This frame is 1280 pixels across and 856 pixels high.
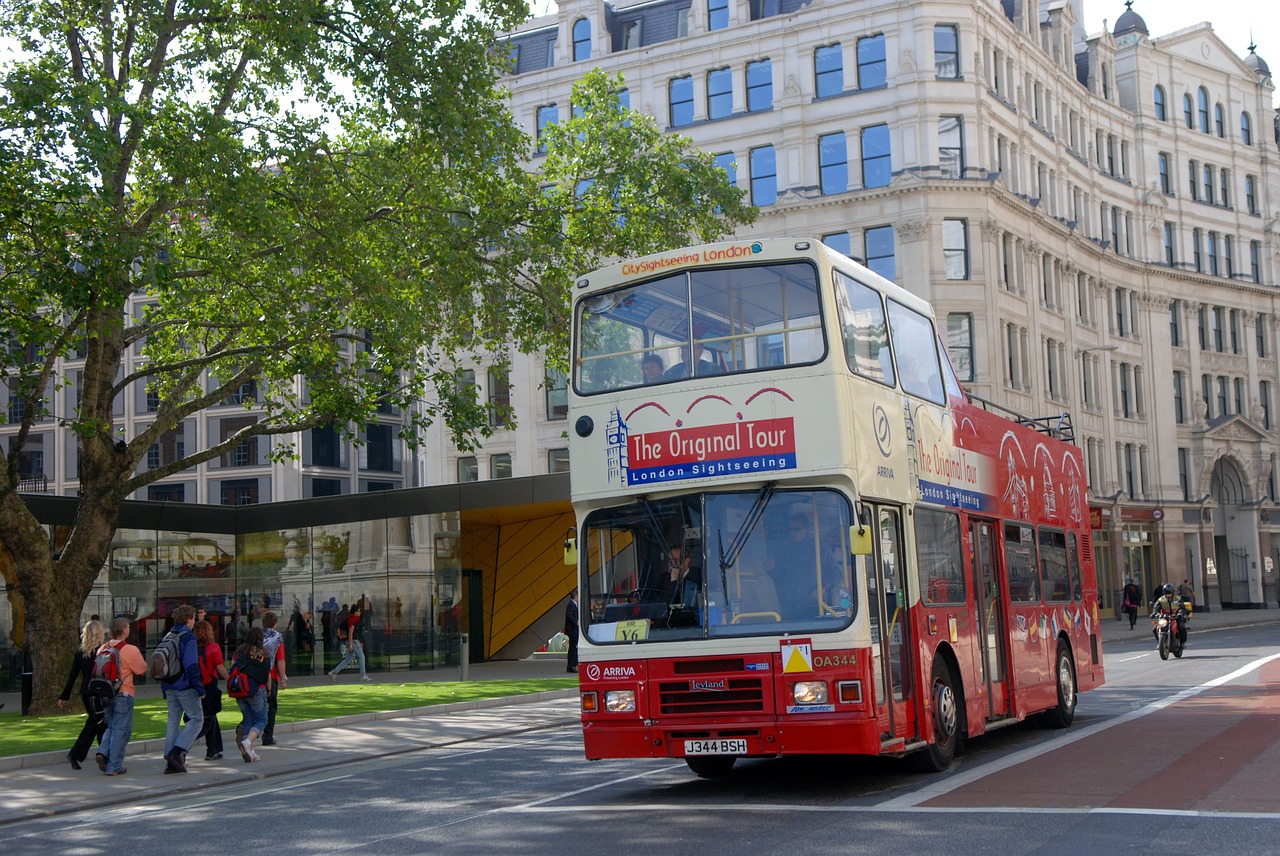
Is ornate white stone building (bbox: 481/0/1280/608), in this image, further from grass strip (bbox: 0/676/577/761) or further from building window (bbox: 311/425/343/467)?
grass strip (bbox: 0/676/577/761)

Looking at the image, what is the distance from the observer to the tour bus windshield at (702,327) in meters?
11.7

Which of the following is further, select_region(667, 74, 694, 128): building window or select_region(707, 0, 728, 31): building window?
select_region(667, 74, 694, 128): building window

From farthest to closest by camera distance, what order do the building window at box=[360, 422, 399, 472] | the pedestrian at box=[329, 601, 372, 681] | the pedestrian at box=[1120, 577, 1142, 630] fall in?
the building window at box=[360, 422, 399, 472] < the pedestrian at box=[1120, 577, 1142, 630] < the pedestrian at box=[329, 601, 372, 681]

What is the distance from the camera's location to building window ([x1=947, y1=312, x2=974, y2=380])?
164ft

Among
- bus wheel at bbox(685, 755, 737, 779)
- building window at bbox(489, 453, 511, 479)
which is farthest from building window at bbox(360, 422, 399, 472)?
bus wheel at bbox(685, 755, 737, 779)

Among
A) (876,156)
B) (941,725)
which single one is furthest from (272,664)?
(876,156)

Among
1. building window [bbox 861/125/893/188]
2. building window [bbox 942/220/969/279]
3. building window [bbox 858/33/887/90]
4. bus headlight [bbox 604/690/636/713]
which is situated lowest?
bus headlight [bbox 604/690/636/713]

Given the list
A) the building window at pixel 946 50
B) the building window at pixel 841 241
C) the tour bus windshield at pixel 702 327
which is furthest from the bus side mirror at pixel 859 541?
the building window at pixel 946 50

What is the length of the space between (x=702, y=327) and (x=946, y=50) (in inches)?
1639

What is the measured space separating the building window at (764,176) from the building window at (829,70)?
289 centimetres

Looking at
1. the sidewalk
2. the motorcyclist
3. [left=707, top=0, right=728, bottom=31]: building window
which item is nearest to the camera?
the sidewalk

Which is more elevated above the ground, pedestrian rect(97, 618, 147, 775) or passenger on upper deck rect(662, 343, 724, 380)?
passenger on upper deck rect(662, 343, 724, 380)

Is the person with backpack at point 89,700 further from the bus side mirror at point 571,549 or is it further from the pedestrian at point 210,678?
the bus side mirror at point 571,549

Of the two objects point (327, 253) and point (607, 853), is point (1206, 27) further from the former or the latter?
point (607, 853)
